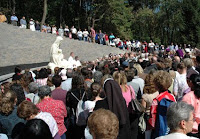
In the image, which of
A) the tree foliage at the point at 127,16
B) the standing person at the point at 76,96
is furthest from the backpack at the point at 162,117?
the tree foliage at the point at 127,16

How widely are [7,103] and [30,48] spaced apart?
21536 mm

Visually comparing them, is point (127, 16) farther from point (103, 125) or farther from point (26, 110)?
point (103, 125)

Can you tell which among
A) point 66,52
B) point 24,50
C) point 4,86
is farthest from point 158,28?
point 4,86

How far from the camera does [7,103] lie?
403 centimetres

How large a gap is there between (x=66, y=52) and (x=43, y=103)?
905 inches

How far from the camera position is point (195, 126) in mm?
3846

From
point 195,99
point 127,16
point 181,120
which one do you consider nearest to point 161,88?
point 195,99

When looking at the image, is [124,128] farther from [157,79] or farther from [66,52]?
[66,52]

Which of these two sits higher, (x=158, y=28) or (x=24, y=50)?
(x=158, y=28)

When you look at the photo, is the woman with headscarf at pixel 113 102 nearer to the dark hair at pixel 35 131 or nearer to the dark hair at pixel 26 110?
the dark hair at pixel 26 110

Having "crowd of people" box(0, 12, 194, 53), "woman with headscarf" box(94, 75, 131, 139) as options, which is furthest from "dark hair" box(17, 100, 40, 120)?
"crowd of people" box(0, 12, 194, 53)

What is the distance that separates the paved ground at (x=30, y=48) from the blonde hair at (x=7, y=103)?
15371mm

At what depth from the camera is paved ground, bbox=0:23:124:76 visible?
2192 cm

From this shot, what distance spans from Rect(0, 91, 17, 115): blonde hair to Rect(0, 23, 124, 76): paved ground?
15371mm
